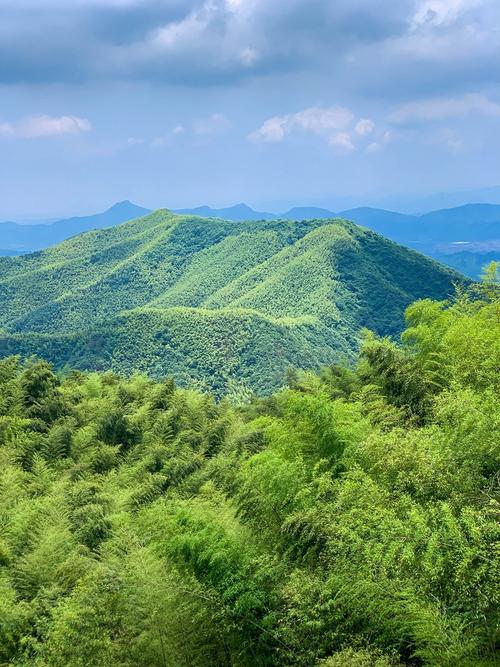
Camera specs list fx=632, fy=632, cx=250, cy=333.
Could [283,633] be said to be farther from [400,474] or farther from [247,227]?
[247,227]

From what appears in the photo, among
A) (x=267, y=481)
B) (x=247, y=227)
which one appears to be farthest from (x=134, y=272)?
(x=267, y=481)

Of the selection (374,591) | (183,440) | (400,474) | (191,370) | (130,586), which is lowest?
(191,370)

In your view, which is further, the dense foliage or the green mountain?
the green mountain

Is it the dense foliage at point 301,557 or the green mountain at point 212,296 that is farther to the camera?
the green mountain at point 212,296

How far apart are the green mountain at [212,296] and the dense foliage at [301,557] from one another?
5129cm

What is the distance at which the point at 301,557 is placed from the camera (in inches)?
389

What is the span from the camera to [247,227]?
172m

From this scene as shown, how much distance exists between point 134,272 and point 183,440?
146681 mm

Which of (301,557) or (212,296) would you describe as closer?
(301,557)

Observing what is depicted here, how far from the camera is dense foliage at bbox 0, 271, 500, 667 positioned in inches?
315

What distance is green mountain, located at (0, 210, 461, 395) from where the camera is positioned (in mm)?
87500

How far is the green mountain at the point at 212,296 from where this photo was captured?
87500mm

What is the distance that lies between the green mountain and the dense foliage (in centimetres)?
5129

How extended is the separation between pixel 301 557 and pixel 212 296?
440 feet
